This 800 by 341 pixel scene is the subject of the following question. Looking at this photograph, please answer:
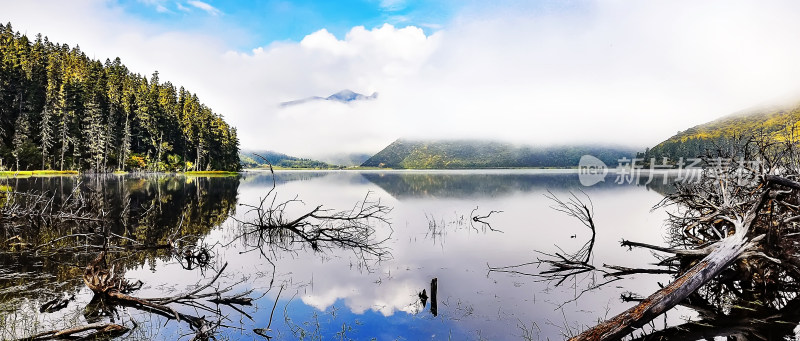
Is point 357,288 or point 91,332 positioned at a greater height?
point 91,332

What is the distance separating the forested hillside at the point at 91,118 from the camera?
67.9m

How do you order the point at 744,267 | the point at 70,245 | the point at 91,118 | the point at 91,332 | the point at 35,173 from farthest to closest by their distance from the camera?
1. the point at 91,118
2. the point at 35,173
3. the point at 70,245
4. the point at 744,267
5. the point at 91,332

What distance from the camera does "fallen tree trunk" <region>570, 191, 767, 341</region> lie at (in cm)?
572

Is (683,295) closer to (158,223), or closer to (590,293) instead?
(590,293)

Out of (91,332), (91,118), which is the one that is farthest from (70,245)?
(91,118)

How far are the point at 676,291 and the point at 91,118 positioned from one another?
302ft

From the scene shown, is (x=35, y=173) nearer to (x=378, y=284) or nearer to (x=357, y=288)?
(x=357, y=288)

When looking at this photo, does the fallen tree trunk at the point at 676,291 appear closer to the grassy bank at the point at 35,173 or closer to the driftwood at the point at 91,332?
the driftwood at the point at 91,332

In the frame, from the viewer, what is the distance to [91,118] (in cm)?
7344

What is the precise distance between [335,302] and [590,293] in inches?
244

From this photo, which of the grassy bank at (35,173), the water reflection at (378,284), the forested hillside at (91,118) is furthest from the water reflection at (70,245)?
the forested hillside at (91,118)

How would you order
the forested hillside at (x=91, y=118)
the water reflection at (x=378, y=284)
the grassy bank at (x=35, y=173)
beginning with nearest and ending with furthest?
the water reflection at (x=378, y=284) → the grassy bank at (x=35, y=173) → the forested hillside at (x=91, y=118)

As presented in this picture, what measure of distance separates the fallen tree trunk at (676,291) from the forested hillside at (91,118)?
77299 millimetres

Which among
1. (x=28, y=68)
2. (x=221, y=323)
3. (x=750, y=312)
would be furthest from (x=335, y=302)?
(x=28, y=68)
